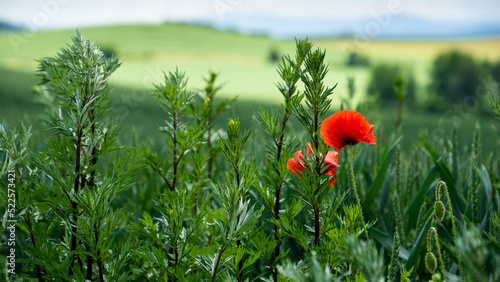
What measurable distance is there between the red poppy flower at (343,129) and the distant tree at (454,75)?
7739 mm

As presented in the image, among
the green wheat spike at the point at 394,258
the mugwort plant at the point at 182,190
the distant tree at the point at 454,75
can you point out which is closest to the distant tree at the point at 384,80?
the distant tree at the point at 454,75

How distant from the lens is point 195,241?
1.13 metres

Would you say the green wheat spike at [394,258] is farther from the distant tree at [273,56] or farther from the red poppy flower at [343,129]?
the distant tree at [273,56]

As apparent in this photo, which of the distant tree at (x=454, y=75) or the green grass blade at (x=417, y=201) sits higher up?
the distant tree at (x=454, y=75)

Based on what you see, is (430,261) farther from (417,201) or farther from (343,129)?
(417,201)

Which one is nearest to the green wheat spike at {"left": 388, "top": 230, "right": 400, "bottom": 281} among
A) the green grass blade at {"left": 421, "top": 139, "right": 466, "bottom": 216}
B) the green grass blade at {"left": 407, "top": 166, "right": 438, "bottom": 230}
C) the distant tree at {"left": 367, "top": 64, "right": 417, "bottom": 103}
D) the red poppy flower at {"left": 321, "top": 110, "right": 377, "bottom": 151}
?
the red poppy flower at {"left": 321, "top": 110, "right": 377, "bottom": 151}

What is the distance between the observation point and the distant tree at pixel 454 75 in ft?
26.4

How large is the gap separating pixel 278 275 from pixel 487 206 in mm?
923

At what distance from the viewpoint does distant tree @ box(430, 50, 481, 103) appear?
804 cm

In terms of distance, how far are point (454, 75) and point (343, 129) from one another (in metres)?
8.30

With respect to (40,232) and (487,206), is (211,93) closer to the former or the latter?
(40,232)

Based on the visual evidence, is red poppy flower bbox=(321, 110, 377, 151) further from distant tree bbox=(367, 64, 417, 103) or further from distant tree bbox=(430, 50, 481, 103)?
distant tree bbox=(367, 64, 417, 103)

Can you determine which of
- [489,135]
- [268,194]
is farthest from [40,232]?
[489,135]

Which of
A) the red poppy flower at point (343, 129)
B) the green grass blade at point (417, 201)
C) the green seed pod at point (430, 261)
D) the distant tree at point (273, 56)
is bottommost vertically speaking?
the green grass blade at point (417, 201)
